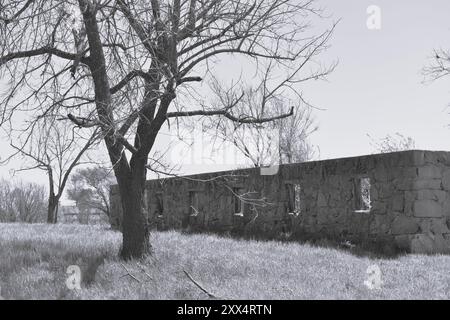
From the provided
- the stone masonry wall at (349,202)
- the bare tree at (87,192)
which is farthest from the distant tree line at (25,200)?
the stone masonry wall at (349,202)

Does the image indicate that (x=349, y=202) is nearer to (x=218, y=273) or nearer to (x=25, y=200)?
(x=218, y=273)

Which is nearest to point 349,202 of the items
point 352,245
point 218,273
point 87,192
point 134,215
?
point 352,245

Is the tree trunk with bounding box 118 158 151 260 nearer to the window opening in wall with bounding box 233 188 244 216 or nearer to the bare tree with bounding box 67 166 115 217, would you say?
the window opening in wall with bounding box 233 188 244 216

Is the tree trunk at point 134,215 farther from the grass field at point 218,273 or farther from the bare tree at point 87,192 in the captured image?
the bare tree at point 87,192

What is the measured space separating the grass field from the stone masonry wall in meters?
1.10

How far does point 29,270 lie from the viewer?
942 centimetres

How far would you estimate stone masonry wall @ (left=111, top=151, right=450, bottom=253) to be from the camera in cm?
1228

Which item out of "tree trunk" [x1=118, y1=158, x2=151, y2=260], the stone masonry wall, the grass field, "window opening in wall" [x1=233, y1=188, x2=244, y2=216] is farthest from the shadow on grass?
"tree trunk" [x1=118, y1=158, x2=151, y2=260]

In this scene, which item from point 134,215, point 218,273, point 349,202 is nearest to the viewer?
point 218,273

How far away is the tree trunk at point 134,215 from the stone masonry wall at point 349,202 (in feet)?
2.93

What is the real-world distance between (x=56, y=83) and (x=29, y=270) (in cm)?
340

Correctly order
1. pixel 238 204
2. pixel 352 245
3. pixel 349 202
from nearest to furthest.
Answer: pixel 352 245, pixel 349 202, pixel 238 204

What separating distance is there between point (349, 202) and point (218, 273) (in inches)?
235

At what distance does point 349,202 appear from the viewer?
1378 centimetres
